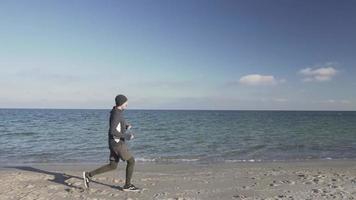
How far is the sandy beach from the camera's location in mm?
9297

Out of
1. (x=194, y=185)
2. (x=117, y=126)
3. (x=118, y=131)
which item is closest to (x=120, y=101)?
(x=117, y=126)

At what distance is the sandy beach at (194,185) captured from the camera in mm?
9297

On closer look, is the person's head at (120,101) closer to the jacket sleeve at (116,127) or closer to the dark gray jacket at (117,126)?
the dark gray jacket at (117,126)

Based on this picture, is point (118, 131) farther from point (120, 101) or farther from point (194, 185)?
point (194, 185)

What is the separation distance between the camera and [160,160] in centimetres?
1805

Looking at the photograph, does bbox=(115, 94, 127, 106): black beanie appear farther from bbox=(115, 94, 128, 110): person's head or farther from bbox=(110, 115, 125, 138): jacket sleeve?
bbox=(110, 115, 125, 138): jacket sleeve

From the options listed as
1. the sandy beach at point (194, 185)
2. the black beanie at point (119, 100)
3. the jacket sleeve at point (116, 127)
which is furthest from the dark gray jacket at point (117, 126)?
the sandy beach at point (194, 185)

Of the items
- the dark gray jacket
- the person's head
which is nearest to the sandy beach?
the dark gray jacket

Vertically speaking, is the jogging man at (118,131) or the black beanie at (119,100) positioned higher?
the black beanie at (119,100)

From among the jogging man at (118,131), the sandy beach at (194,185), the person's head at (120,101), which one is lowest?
the sandy beach at (194,185)

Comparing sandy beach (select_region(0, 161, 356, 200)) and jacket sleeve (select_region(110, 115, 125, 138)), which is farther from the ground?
jacket sleeve (select_region(110, 115, 125, 138))

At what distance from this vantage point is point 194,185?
1058 cm

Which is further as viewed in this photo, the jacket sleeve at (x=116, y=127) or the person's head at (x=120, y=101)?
the person's head at (x=120, y=101)

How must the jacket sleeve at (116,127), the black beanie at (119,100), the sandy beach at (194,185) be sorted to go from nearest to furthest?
the jacket sleeve at (116,127) → the black beanie at (119,100) → the sandy beach at (194,185)
